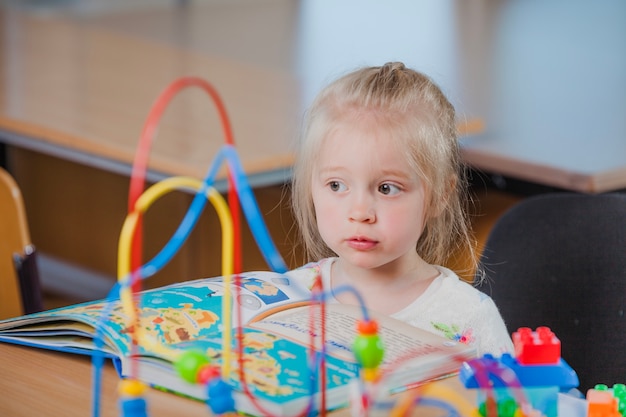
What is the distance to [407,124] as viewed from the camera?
1.11 meters

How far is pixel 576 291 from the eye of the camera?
4.60ft

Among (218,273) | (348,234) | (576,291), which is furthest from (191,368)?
(218,273)

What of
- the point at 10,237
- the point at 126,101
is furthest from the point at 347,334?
the point at 126,101

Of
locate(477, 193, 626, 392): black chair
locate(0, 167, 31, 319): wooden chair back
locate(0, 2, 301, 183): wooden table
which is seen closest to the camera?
locate(477, 193, 626, 392): black chair

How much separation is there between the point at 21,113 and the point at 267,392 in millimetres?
1809

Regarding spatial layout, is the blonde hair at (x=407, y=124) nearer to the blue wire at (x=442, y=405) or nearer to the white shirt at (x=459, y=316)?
the white shirt at (x=459, y=316)

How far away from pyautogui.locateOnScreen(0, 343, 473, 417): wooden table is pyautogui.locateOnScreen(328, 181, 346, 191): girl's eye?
0.23 metres

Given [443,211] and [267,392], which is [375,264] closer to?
[443,211]

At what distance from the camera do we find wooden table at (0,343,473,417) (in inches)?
36.0

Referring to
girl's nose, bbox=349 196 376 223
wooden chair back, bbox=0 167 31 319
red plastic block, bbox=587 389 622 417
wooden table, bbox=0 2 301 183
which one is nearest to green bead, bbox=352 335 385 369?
red plastic block, bbox=587 389 622 417

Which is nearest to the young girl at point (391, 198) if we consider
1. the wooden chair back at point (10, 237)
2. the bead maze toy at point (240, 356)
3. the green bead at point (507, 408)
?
the bead maze toy at point (240, 356)

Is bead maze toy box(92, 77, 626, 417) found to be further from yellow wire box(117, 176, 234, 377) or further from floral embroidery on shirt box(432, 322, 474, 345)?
floral embroidery on shirt box(432, 322, 474, 345)

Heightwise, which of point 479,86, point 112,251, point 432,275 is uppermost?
point 432,275

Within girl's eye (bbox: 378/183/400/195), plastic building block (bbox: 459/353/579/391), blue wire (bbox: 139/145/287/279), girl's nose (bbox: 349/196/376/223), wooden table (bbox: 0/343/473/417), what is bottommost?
wooden table (bbox: 0/343/473/417)
